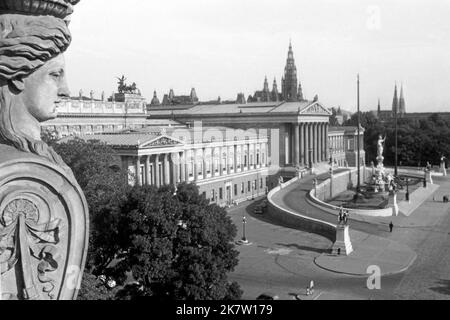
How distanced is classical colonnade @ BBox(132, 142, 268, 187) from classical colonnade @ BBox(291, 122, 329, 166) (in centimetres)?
1232

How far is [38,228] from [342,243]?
102ft

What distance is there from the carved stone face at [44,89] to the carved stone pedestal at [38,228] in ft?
1.56

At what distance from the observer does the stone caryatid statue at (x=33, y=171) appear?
14.9 feet

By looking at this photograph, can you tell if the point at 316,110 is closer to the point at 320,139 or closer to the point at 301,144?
the point at 320,139

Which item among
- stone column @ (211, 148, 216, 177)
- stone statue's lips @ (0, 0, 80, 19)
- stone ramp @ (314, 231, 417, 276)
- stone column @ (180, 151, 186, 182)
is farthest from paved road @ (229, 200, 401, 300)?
stone statue's lips @ (0, 0, 80, 19)

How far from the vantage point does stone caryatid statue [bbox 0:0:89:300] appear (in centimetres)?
454

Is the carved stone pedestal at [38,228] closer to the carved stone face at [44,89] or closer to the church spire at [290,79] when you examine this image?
the carved stone face at [44,89]

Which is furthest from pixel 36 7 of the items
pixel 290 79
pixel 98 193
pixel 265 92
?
pixel 265 92

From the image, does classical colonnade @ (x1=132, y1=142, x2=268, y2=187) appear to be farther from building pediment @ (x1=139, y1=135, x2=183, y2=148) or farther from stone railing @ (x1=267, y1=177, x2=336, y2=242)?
stone railing @ (x1=267, y1=177, x2=336, y2=242)

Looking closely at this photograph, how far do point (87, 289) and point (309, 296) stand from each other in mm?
13507

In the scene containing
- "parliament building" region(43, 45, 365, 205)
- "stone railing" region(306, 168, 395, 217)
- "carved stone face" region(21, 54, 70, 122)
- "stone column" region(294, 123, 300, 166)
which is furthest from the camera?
"stone column" region(294, 123, 300, 166)

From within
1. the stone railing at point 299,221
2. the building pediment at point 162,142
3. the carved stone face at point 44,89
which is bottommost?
the stone railing at point 299,221

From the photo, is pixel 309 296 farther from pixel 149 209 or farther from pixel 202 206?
pixel 149 209

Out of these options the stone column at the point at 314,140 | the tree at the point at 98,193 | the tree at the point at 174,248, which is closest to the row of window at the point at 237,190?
the stone column at the point at 314,140
